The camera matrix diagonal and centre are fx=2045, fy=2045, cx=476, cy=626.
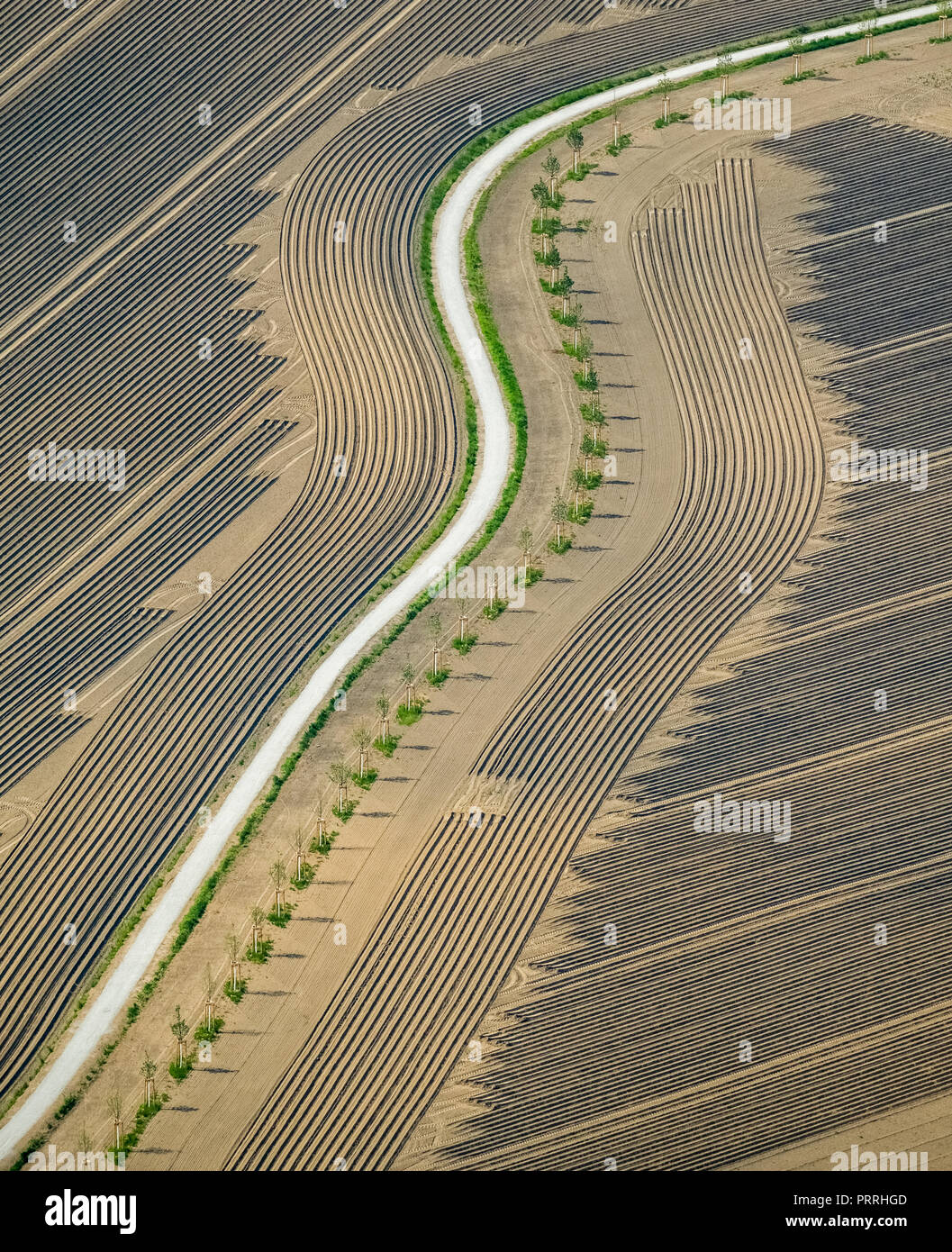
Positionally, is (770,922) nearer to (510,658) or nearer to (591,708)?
(591,708)

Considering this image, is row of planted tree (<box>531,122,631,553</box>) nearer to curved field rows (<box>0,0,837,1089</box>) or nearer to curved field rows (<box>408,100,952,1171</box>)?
curved field rows (<box>0,0,837,1089</box>)

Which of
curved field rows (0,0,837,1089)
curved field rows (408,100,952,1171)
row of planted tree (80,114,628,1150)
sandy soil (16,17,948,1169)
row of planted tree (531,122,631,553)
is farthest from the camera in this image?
row of planted tree (531,122,631,553)

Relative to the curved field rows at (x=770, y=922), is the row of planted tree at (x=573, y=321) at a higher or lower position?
higher

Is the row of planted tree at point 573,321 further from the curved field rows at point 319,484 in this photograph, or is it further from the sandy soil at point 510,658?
the curved field rows at point 319,484

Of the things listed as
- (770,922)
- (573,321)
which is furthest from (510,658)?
(573,321)

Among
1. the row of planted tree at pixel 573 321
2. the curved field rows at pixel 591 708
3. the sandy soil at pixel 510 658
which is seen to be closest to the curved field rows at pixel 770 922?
the sandy soil at pixel 510 658

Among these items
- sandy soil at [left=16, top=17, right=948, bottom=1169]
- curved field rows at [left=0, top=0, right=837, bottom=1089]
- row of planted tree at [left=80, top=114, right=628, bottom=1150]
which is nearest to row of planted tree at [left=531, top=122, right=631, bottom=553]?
row of planted tree at [left=80, top=114, right=628, bottom=1150]
